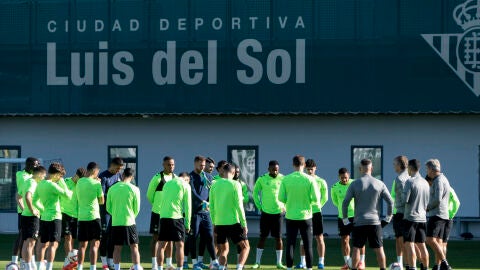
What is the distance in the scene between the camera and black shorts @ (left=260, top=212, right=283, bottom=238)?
74.7 ft

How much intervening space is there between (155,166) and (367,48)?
7083mm

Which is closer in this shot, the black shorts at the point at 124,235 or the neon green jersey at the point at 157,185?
the black shorts at the point at 124,235

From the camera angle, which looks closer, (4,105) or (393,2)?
(393,2)

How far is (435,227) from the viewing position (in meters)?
20.5

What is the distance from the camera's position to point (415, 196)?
19.7 m

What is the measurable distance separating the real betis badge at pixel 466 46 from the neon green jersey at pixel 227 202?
42.1 ft

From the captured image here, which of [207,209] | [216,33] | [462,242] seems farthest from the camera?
[216,33]

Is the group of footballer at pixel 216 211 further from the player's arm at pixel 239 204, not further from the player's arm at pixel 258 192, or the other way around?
the player's arm at pixel 258 192

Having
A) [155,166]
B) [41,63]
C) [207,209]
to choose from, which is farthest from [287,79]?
[207,209]

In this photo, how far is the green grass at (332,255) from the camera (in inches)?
919

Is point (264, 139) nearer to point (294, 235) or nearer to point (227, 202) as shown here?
point (294, 235)

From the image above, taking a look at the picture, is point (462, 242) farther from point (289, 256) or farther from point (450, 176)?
point (289, 256)

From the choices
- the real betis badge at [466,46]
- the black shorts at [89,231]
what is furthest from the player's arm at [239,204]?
the real betis badge at [466,46]

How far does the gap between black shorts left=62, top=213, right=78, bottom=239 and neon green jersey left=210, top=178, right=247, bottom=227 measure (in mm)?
3719
